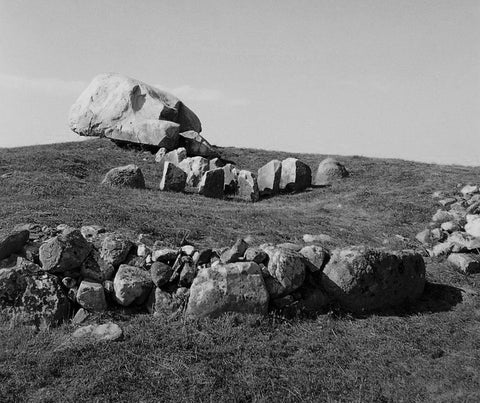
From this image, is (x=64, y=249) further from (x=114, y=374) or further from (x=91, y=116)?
(x=91, y=116)

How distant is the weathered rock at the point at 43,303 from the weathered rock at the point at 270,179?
1834 cm

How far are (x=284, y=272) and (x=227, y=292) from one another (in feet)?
4.41

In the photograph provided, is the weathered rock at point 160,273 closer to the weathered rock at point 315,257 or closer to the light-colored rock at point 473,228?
the weathered rock at point 315,257

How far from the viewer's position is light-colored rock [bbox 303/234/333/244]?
599 inches

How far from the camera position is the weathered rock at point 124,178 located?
23.0 metres

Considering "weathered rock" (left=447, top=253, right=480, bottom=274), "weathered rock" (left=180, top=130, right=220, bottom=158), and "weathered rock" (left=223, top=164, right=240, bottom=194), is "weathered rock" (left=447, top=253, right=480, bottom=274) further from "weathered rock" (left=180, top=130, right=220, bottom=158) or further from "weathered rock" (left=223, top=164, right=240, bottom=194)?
"weathered rock" (left=180, top=130, right=220, bottom=158)

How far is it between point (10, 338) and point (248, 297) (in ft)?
13.9

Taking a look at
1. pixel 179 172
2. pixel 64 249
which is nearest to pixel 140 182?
pixel 179 172

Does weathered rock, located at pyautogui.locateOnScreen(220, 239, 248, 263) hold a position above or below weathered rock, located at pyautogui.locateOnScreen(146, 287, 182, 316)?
above

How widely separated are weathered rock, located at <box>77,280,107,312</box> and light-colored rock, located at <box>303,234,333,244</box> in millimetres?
7487

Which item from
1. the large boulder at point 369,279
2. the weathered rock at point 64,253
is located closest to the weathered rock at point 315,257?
the large boulder at point 369,279

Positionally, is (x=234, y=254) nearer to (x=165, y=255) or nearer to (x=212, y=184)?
(x=165, y=255)

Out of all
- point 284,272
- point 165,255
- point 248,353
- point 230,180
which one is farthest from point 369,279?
point 230,180

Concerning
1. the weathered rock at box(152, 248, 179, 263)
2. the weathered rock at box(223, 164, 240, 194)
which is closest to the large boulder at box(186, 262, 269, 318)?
the weathered rock at box(152, 248, 179, 263)
